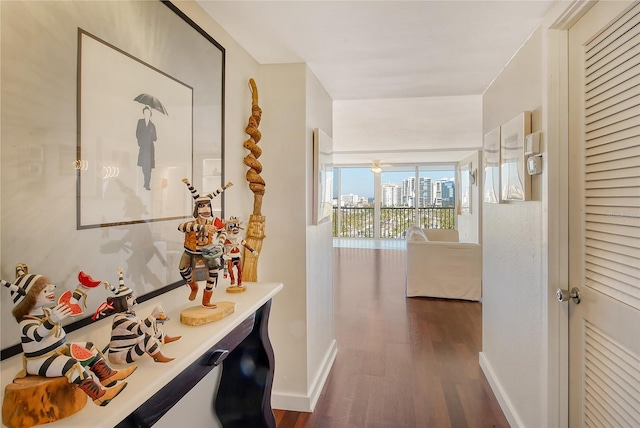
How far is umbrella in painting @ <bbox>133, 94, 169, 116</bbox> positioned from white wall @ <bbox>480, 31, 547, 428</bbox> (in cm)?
171

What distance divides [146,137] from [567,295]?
1859mm

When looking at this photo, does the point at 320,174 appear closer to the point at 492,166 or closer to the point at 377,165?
the point at 492,166

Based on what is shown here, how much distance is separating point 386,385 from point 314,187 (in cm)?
152

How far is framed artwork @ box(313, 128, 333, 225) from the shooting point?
238 cm

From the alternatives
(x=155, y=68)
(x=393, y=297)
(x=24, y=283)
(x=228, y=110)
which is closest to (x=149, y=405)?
(x=24, y=283)

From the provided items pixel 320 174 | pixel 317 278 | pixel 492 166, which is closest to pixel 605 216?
pixel 492 166

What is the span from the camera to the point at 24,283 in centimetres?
67

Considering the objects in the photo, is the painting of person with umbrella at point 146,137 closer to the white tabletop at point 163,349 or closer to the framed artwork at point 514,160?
the white tabletop at point 163,349

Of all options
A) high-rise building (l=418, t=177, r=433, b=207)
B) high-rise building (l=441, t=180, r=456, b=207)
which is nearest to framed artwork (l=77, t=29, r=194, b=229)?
high-rise building (l=418, t=177, r=433, b=207)

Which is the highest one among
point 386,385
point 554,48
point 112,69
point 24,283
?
point 554,48

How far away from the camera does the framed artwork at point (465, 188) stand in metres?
7.98

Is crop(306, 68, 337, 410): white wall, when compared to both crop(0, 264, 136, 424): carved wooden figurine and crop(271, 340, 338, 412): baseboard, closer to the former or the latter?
crop(271, 340, 338, 412): baseboard

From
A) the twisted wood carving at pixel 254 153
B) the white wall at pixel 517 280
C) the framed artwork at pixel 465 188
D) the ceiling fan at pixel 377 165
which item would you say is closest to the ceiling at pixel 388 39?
the white wall at pixel 517 280

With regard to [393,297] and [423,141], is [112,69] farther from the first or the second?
[423,141]
